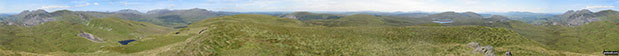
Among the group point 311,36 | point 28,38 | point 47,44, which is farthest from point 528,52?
point 28,38

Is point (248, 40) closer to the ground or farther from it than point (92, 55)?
farther from it

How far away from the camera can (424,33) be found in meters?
145

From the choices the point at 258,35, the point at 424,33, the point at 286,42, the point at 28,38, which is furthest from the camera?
the point at 28,38

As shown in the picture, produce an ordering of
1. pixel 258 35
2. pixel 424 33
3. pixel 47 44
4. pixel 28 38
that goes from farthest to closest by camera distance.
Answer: pixel 28 38 → pixel 47 44 → pixel 424 33 → pixel 258 35

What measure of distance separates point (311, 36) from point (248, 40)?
3711 cm

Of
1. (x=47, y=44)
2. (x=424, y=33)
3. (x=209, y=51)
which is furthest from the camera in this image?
(x=47, y=44)

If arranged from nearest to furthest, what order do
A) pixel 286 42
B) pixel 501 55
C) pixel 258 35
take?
pixel 501 55, pixel 286 42, pixel 258 35

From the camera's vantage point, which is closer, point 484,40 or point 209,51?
point 209,51

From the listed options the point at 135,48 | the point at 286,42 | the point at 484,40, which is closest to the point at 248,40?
the point at 286,42

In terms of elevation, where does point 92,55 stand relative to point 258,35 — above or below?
below

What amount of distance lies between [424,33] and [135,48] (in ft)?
443

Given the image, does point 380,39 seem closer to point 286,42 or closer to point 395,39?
point 395,39

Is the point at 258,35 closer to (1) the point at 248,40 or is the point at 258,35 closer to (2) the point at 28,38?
(1) the point at 248,40

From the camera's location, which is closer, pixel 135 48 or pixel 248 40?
pixel 248 40
